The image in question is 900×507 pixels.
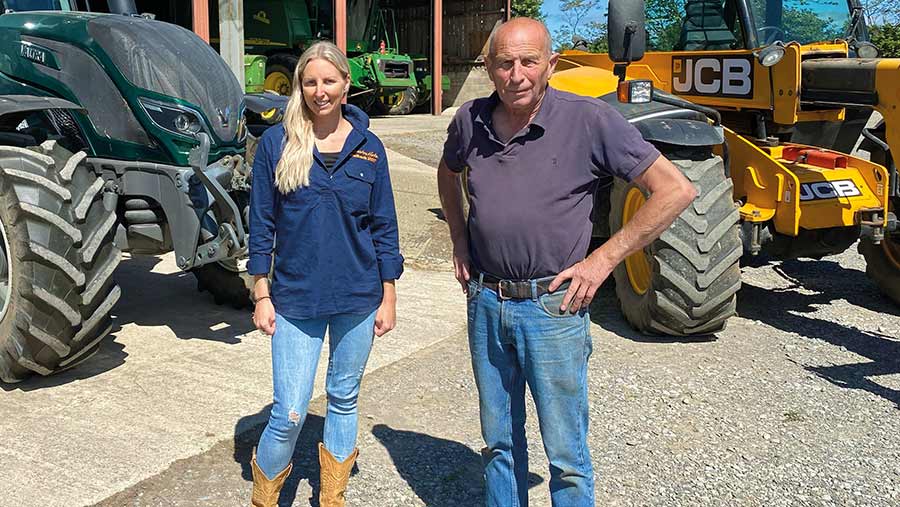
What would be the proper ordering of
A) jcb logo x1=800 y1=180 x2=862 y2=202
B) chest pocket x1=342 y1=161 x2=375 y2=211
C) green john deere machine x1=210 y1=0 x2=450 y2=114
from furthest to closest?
1. green john deere machine x1=210 y1=0 x2=450 y2=114
2. jcb logo x1=800 y1=180 x2=862 y2=202
3. chest pocket x1=342 y1=161 x2=375 y2=211

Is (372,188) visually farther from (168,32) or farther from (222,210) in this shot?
(168,32)

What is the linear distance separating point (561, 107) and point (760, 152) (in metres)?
3.22

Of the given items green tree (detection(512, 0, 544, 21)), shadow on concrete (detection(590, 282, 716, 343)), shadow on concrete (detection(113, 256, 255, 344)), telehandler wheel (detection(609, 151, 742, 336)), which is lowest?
shadow on concrete (detection(590, 282, 716, 343))

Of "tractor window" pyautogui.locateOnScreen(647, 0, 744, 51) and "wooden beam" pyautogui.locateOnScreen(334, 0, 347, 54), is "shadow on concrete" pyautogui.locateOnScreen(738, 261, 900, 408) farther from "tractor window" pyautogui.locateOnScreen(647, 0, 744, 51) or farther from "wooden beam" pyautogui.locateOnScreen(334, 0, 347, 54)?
"wooden beam" pyautogui.locateOnScreen(334, 0, 347, 54)

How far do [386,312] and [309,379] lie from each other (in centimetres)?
36

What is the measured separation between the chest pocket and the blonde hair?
148 mm

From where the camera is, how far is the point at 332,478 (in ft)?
10.6

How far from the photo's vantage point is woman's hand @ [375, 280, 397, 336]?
325 cm

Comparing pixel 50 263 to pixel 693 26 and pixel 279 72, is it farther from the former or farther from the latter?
pixel 279 72

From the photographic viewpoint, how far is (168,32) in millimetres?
5078

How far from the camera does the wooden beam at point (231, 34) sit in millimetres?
14219

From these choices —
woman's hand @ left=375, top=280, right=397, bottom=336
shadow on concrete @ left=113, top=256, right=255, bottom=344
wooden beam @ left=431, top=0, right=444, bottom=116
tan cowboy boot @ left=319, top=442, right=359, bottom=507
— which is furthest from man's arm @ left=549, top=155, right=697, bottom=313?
wooden beam @ left=431, top=0, right=444, bottom=116

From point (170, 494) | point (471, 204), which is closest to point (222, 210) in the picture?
point (170, 494)

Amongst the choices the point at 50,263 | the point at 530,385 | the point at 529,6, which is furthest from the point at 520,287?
the point at 529,6
